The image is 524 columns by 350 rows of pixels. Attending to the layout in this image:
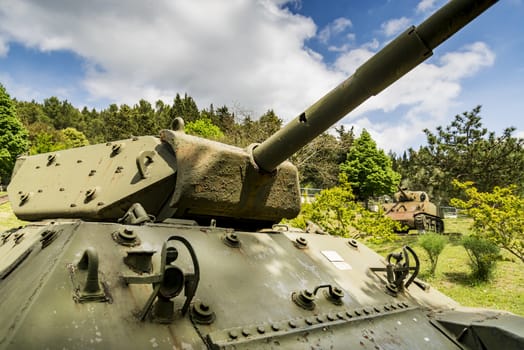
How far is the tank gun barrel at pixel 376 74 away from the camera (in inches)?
128

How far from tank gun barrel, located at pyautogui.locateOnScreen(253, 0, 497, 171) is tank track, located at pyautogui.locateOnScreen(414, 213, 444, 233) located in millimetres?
20728

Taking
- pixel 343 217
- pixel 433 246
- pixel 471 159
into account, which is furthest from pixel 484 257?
pixel 471 159

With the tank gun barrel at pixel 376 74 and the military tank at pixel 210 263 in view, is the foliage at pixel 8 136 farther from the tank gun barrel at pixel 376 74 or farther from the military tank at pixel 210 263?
the tank gun barrel at pixel 376 74

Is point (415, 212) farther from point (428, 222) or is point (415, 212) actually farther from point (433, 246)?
point (433, 246)

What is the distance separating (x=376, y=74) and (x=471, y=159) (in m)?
32.4

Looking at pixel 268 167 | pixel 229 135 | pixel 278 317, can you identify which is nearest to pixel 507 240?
pixel 268 167

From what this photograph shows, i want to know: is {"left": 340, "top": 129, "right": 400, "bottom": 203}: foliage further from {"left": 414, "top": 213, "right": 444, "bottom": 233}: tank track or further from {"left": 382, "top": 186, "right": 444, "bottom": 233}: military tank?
{"left": 414, "top": 213, "right": 444, "bottom": 233}: tank track

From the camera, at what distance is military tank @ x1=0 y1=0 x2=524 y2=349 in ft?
8.87

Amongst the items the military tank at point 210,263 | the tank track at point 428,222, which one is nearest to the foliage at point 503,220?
the tank track at point 428,222

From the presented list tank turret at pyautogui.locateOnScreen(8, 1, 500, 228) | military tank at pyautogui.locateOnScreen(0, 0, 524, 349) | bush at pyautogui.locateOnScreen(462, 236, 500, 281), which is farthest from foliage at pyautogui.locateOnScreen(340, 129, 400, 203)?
military tank at pyautogui.locateOnScreen(0, 0, 524, 349)

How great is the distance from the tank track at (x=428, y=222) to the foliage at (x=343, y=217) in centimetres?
821

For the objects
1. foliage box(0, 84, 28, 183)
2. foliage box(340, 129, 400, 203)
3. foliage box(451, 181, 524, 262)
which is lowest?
foliage box(0, 84, 28, 183)

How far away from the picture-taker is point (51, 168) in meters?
6.29

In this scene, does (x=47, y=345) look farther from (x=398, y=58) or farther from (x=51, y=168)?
(x=51, y=168)
